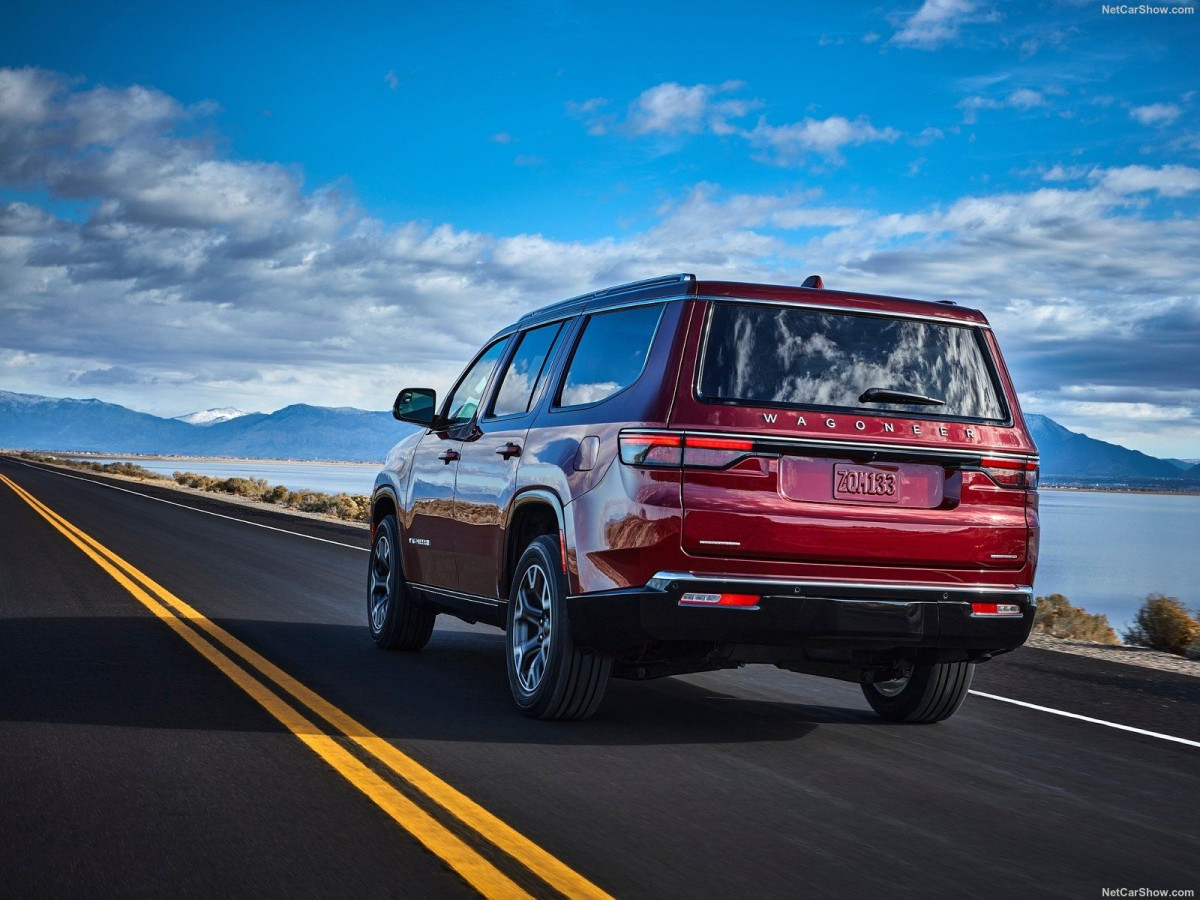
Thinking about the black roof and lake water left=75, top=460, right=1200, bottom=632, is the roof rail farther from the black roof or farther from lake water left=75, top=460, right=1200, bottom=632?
lake water left=75, top=460, right=1200, bottom=632

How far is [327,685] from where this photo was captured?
7.48m

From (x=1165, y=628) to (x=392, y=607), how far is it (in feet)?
27.2

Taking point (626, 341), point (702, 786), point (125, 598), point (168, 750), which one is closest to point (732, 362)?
point (626, 341)

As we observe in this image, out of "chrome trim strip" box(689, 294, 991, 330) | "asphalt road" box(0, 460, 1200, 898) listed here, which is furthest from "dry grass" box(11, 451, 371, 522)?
"chrome trim strip" box(689, 294, 991, 330)

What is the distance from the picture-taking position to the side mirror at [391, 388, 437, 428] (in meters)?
8.55

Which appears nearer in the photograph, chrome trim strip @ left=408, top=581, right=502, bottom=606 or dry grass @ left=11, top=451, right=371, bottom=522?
chrome trim strip @ left=408, top=581, right=502, bottom=606

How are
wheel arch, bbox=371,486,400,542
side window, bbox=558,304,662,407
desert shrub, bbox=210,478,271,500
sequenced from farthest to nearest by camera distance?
desert shrub, bbox=210,478,271,500 < wheel arch, bbox=371,486,400,542 < side window, bbox=558,304,662,407

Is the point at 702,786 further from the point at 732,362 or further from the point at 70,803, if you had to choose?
the point at 70,803

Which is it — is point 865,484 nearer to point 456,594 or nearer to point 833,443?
point 833,443

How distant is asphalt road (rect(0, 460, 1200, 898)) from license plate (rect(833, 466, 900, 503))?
4.03ft

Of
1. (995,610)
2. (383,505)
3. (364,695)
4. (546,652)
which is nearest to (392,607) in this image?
(383,505)

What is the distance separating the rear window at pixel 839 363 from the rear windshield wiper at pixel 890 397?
0.01 meters

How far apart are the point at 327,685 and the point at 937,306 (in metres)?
4.05

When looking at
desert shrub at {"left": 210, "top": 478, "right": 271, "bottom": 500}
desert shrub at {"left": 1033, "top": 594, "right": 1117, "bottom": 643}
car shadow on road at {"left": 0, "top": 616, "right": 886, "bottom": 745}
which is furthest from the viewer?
desert shrub at {"left": 210, "top": 478, "right": 271, "bottom": 500}
